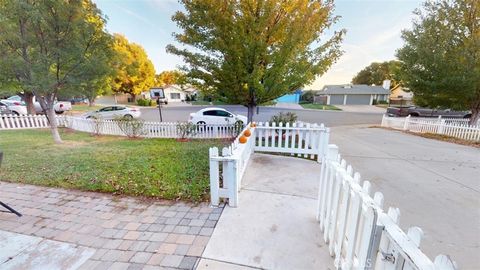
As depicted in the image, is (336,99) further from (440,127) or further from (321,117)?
(440,127)

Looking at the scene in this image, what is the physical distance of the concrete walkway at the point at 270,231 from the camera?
2.09 meters

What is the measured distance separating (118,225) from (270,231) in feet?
6.49

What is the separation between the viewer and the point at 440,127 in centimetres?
1042

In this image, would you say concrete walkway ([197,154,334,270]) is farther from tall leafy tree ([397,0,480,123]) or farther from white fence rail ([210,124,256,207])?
tall leafy tree ([397,0,480,123])

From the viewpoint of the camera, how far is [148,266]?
2066 mm

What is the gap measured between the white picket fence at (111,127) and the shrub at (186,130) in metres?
0.11

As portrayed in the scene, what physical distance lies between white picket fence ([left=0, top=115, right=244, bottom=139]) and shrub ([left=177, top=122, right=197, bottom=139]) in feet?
0.35

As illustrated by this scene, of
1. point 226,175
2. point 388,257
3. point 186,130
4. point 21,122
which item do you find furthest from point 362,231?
point 21,122

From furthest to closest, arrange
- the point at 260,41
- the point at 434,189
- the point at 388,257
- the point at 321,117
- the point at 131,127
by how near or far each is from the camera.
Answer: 1. the point at 321,117
2. the point at 131,127
3. the point at 260,41
4. the point at 434,189
5. the point at 388,257

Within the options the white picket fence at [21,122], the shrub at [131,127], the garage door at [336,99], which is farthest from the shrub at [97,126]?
the garage door at [336,99]

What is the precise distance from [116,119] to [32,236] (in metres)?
8.76

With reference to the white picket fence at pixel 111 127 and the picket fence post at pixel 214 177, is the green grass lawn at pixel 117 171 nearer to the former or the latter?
the picket fence post at pixel 214 177

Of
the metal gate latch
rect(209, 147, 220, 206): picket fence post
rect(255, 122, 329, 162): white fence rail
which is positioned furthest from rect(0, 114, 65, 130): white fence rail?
the metal gate latch

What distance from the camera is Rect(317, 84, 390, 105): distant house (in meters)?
40.3
